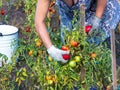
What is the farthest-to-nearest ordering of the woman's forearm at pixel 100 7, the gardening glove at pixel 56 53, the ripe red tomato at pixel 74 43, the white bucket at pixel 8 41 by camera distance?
the white bucket at pixel 8 41
the woman's forearm at pixel 100 7
the gardening glove at pixel 56 53
the ripe red tomato at pixel 74 43

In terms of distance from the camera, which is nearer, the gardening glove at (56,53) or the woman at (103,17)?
the gardening glove at (56,53)

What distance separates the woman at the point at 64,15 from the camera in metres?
2.42

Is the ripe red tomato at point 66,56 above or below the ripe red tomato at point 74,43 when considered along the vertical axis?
below

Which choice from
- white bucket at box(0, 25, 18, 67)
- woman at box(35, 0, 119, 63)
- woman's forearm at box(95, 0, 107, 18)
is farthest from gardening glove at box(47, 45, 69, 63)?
white bucket at box(0, 25, 18, 67)

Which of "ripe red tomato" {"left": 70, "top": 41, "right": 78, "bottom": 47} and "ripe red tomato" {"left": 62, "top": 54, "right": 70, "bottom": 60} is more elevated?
"ripe red tomato" {"left": 70, "top": 41, "right": 78, "bottom": 47}

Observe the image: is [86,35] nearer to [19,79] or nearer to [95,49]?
[95,49]

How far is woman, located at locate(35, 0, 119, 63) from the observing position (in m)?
2.42

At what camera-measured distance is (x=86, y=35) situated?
7.82ft

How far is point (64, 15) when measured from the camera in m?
2.69

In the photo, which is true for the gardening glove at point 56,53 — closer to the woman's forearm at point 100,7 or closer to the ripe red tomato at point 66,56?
the ripe red tomato at point 66,56

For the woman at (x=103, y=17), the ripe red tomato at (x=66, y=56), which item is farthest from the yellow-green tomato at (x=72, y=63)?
the woman at (x=103, y=17)

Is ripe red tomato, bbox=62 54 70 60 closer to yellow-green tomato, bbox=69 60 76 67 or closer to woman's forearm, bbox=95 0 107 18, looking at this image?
yellow-green tomato, bbox=69 60 76 67

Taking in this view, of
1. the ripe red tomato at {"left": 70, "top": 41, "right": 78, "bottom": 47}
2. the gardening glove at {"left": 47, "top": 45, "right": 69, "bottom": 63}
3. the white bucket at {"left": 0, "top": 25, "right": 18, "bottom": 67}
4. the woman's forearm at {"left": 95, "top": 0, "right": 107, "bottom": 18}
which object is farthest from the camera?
the white bucket at {"left": 0, "top": 25, "right": 18, "bottom": 67}

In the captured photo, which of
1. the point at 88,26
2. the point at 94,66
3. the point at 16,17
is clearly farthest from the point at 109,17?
the point at 16,17
